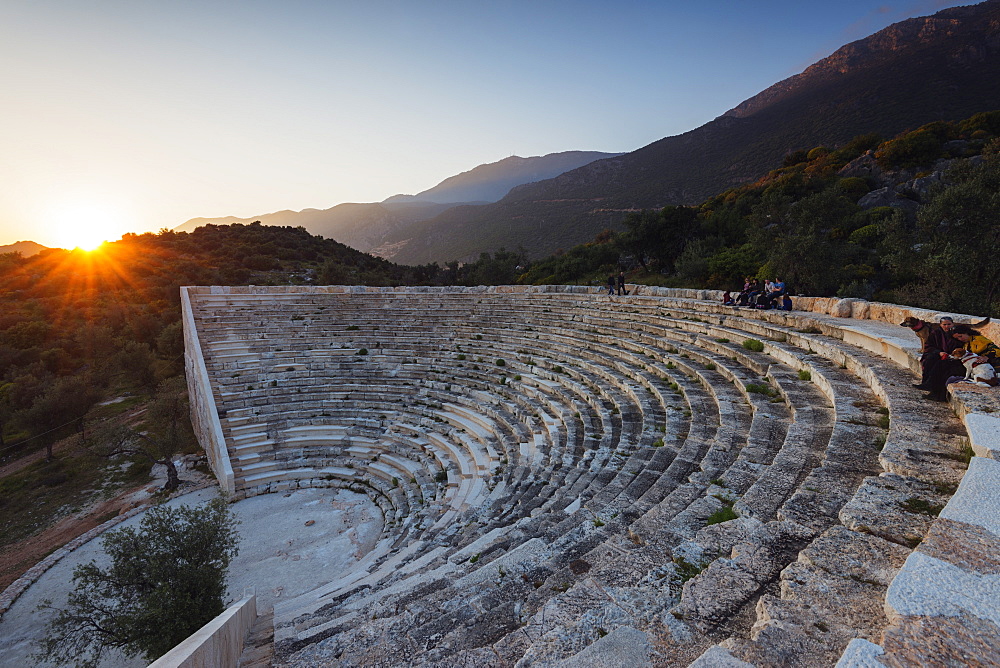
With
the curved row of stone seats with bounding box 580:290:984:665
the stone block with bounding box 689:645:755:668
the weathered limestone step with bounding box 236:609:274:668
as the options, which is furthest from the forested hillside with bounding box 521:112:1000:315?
the weathered limestone step with bounding box 236:609:274:668

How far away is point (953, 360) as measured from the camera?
14.7 feet

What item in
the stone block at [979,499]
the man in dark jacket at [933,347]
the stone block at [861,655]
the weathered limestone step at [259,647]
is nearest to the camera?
the stone block at [861,655]

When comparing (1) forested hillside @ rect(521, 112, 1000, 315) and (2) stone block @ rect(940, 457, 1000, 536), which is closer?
(2) stone block @ rect(940, 457, 1000, 536)

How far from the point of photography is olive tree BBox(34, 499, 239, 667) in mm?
5391

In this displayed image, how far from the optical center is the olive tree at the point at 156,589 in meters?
5.39

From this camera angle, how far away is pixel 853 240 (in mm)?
22109

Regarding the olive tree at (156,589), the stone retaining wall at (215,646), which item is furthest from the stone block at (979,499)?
the olive tree at (156,589)

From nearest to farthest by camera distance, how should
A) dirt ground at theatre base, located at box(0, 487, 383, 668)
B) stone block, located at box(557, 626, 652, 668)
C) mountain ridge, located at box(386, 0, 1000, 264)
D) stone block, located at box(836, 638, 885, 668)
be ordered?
stone block, located at box(836, 638, 885, 668) → stone block, located at box(557, 626, 652, 668) → dirt ground at theatre base, located at box(0, 487, 383, 668) → mountain ridge, located at box(386, 0, 1000, 264)

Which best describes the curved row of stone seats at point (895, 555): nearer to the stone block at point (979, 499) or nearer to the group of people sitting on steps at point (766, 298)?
the stone block at point (979, 499)

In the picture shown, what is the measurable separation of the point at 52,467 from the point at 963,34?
324 feet

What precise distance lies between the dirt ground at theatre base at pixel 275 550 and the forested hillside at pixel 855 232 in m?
15.5

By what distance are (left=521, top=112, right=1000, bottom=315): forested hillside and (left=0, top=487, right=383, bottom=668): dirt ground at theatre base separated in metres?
15.5

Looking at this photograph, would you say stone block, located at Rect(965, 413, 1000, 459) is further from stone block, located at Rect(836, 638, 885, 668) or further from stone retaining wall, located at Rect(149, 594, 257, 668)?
stone retaining wall, located at Rect(149, 594, 257, 668)

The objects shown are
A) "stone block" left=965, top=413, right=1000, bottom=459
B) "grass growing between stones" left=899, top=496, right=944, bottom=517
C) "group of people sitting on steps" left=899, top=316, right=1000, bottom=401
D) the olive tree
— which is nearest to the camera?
"grass growing between stones" left=899, top=496, right=944, bottom=517
